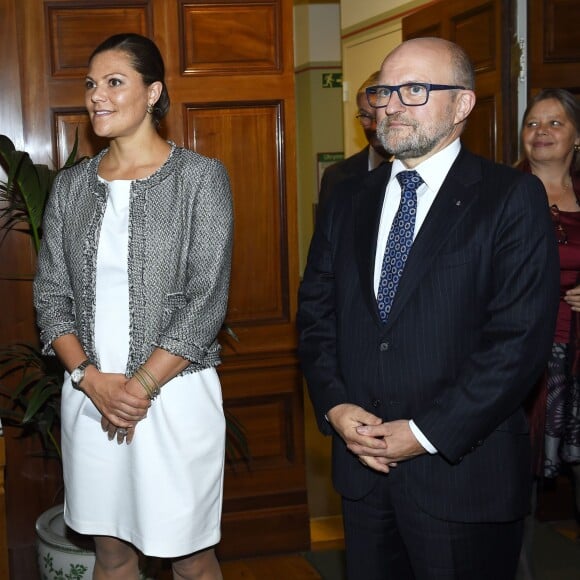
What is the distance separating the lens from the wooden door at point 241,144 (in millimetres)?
3418

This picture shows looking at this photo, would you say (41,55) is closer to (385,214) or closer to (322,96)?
(385,214)

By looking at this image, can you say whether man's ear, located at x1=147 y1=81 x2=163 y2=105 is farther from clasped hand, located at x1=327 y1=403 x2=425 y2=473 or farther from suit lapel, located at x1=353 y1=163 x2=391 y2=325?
clasped hand, located at x1=327 y1=403 x2=425 y2=473

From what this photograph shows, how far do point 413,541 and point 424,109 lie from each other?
0.95 m

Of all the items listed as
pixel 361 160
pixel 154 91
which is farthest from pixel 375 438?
pixel 361 160

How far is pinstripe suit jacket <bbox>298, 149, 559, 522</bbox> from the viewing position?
1885 millimetres

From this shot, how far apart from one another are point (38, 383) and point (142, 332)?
3.16 ft

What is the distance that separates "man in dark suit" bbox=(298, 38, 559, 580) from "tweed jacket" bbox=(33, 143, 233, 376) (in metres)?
0.37

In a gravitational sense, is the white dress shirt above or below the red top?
above

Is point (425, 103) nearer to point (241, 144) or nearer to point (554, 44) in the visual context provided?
point (241, 144)

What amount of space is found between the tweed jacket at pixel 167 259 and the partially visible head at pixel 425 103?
0.54 meters

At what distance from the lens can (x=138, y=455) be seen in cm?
227

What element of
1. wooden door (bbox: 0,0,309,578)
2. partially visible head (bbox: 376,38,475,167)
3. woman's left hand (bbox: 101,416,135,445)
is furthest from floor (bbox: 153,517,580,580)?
partially visible head (bbox: 376,38,475,167)

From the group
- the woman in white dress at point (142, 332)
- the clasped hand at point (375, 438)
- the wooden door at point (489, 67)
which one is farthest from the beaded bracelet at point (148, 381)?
the wooden door at point (489, 67)

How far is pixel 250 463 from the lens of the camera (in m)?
3.73
